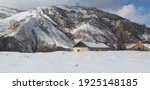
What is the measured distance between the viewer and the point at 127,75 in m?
11.9

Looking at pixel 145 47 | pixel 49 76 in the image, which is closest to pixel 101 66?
pixel 49 76

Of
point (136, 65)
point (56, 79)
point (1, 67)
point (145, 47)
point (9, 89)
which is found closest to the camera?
point (9, 89)

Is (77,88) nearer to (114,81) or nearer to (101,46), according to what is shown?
(114,81)

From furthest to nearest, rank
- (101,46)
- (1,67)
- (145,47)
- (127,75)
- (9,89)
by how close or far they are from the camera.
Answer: (101,46), (145,47), (1,67), (127,75), (9,89)

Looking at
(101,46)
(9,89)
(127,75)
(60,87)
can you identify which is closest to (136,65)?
(127,75)

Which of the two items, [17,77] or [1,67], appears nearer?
[17,77]

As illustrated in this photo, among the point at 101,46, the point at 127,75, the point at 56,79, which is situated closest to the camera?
the point at 56,79

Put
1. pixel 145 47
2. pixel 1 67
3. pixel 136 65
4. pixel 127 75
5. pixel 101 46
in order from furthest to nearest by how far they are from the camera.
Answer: pixel 101 46 < pixel 145 47 < pixel 136 65 < pixel 1 67 < pixel 127 75

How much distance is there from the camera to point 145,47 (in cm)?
13525

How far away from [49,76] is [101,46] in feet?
445

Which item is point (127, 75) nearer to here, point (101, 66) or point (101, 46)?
point (101, 66)

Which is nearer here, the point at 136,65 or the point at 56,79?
the point at 56,79

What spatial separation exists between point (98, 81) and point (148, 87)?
145 centimetres

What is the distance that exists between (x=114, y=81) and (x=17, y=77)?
9.66 ft
